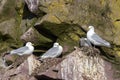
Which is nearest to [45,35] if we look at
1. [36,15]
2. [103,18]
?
[36,15]

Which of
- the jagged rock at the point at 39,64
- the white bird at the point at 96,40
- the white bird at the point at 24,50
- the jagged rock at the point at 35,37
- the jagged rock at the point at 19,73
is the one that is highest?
the white bird at the point at 96,40

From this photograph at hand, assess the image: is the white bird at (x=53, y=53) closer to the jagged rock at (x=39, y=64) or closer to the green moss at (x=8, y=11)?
the jagged rock at (x=39, y=64)

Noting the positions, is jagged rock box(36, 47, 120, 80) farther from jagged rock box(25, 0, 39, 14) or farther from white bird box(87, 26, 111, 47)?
jagged rock box(25, 0, 39, 14)

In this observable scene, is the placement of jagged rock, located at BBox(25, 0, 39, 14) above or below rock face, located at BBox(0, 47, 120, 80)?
above

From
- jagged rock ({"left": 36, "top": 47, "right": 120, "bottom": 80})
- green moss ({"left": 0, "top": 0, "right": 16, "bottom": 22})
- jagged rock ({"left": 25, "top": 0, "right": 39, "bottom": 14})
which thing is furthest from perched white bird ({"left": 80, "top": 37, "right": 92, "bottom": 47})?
green moss ({"left": 0, "top": 0, "right": 16, "bottom": 22})

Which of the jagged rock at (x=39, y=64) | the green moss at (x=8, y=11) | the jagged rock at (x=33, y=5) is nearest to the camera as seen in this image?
the jagged rock at (x=39, y=64)

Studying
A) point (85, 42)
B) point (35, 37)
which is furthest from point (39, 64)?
point (35, 37)

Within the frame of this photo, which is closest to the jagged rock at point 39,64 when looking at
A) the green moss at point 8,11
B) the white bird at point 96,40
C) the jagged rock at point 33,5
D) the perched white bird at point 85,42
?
the white bird at point 96,40

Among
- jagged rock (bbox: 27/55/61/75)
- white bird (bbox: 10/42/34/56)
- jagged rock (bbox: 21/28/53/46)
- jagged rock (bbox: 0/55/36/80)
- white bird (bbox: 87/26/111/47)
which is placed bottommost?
jagged rock (bbox: 0/55/36/80)

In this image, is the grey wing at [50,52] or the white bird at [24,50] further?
the white bird at [24,50]

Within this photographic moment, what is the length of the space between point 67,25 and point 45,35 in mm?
1112

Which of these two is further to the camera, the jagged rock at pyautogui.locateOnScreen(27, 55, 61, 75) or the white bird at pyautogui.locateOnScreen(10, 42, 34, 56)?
the white bird at pyautogui.locateOnScreen(10, 42, 34, 56)

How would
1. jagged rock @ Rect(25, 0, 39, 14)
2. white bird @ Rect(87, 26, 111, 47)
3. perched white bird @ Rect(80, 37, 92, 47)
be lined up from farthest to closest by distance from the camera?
jagged rock @ Rect(25, 0, 39, 14), perched white bird @ Rect(80, 37, 92, 47), white bird @ Rect(87, 26, 111, 47)

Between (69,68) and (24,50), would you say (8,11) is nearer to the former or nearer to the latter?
(24,50)
